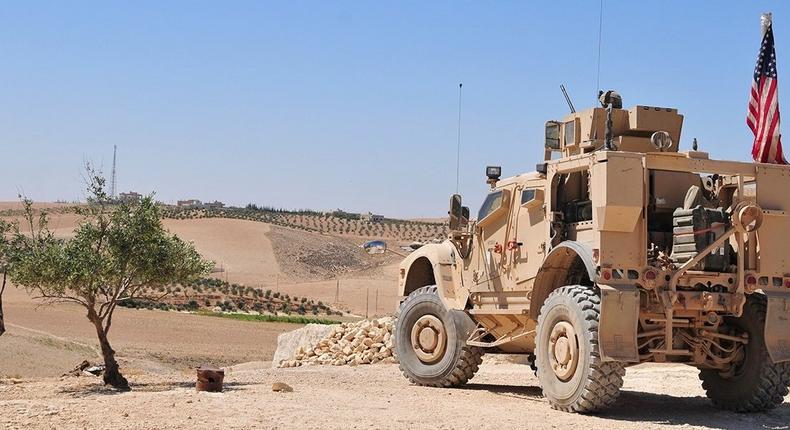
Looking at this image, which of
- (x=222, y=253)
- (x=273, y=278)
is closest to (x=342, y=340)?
(x=273, y=278)

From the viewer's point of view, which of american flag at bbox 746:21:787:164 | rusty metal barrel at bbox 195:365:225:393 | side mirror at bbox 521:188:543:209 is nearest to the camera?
american flag at bbox 746:21:787:164

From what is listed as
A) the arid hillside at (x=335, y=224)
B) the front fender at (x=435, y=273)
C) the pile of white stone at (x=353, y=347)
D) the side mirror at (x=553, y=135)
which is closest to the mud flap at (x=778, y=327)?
the side mirror at (x=553, y=135)

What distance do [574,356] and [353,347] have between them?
12.9m

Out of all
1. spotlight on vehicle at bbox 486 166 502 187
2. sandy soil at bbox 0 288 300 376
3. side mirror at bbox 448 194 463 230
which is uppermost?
spotlight on vehicle at bbox 486 166 502 187

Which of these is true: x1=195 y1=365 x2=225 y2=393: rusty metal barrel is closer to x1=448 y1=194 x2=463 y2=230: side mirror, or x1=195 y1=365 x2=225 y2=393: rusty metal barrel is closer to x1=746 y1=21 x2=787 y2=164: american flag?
x1=448 y1=194 x2=463 y2=230: side mirror

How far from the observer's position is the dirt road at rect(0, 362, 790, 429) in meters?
10.8

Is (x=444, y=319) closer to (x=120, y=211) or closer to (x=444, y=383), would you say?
(x=444, y=383)

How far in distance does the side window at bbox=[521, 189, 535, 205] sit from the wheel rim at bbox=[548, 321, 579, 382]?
79.4 inches

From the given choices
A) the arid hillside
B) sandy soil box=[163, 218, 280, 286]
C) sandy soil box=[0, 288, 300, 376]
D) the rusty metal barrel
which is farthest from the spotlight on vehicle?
the arid hillside

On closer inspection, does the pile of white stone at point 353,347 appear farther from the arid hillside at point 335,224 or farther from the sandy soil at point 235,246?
the arid hillside at point 335,224

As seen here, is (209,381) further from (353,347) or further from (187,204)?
(187,204)

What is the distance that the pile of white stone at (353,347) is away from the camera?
23.5 meters

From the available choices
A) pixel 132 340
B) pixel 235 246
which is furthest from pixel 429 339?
pixel 235 246

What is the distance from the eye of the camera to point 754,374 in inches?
501
